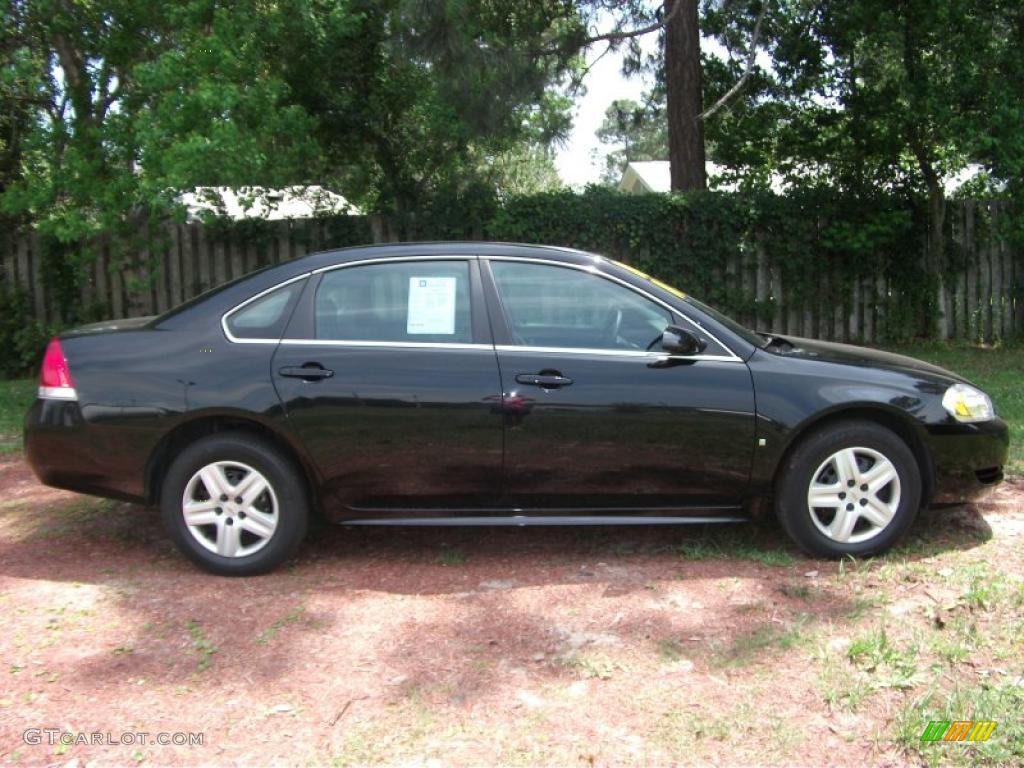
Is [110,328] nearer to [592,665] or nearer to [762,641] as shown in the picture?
[592,665]

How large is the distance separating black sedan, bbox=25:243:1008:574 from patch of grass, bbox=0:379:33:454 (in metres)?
2.90

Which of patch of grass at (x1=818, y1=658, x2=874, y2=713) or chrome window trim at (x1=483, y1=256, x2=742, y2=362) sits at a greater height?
chrome window trim at (x1=483, y1=256, x2=742, y2=362)

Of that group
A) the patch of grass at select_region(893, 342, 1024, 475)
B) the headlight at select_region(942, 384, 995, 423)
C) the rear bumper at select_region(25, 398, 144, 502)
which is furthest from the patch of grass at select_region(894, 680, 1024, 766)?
the rear bumper at select_region(25, 398, 144, 502)

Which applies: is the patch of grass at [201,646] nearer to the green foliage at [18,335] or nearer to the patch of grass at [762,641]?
the patch of grass at [762,641]

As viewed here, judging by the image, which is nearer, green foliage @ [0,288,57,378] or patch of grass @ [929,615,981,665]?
patch of grass @ [929,615,981,665]

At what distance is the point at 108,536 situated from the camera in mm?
5559

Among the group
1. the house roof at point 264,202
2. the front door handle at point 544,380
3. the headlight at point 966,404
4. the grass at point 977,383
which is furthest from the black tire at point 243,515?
the house roof at point 264,202

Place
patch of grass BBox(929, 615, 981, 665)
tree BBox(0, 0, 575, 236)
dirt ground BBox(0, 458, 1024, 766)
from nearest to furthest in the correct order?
dirt ground BBox(0, 458, 1024, 766) < patch of grass BBox(929, 615, 981, 665) < tree BBox(0, 0, 575, 236)

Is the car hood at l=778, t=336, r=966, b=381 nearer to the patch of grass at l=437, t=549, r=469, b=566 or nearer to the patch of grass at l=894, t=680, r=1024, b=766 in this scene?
the patch of grass at l=894, t=680, r=1024, b=766

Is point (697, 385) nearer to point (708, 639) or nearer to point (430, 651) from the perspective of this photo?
point (708, 639)

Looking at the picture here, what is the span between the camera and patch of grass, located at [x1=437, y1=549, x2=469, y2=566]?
16.5 feet

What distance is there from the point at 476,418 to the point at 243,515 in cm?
126

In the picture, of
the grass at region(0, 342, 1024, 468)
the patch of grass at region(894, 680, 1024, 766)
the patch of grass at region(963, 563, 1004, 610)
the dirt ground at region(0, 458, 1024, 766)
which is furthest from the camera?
the grass at region(0, 342, 1024, 468)

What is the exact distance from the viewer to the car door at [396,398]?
4.73m
